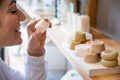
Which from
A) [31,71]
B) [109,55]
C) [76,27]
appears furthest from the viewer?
[76,27]

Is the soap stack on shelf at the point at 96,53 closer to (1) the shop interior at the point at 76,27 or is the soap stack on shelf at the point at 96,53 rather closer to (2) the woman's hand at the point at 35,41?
(1) the shop interior at the point at 76,27

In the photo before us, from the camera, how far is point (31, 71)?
0.89 metres

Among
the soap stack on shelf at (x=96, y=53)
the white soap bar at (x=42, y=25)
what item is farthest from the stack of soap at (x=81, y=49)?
the white soap bar at (x=42, y=25)

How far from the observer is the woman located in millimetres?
667

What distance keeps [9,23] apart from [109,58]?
30 cm

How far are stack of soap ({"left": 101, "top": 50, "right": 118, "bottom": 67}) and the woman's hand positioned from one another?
10.4 inches

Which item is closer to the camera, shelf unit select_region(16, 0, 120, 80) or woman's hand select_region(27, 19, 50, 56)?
shelf unit select_region(16, 0, 120, 80)

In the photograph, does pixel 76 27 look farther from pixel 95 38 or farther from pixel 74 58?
pixel 74 58

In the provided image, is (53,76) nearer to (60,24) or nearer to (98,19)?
(60,24)

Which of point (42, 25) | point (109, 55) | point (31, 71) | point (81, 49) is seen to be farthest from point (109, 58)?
point (31, 71)

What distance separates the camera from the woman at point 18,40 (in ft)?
2.19

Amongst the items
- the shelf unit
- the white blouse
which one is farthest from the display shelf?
the white blouse

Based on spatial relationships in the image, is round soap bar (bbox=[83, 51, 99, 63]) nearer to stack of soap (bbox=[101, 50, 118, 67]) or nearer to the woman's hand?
stack of soap (bbox=[101, 50, 118, 67])

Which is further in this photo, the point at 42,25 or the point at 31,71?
the point at 31,71
